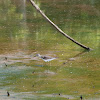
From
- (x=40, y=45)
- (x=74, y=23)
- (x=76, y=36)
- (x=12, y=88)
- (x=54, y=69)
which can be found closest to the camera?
(x=12, y=88)

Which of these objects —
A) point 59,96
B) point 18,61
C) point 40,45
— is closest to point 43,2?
point 40,45

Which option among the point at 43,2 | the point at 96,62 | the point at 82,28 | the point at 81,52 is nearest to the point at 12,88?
the point at 96,62

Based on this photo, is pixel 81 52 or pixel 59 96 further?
pixel 81 52

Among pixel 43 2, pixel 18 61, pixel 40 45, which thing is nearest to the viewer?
pixel 18 61

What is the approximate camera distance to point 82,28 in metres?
12.7

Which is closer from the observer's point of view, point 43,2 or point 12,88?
point 12,88

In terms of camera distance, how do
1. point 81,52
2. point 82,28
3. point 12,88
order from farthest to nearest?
point 82,28 → point 81,52 → point 12,88

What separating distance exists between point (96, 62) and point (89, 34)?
3094 millimetres

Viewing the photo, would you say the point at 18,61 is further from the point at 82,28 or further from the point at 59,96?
the point at 82,28

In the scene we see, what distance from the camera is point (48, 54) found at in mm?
9641

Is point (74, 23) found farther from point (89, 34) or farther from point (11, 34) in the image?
point (11, 34)

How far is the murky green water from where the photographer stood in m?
7.04

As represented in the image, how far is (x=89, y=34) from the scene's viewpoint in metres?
11.9

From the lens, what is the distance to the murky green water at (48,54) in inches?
277
